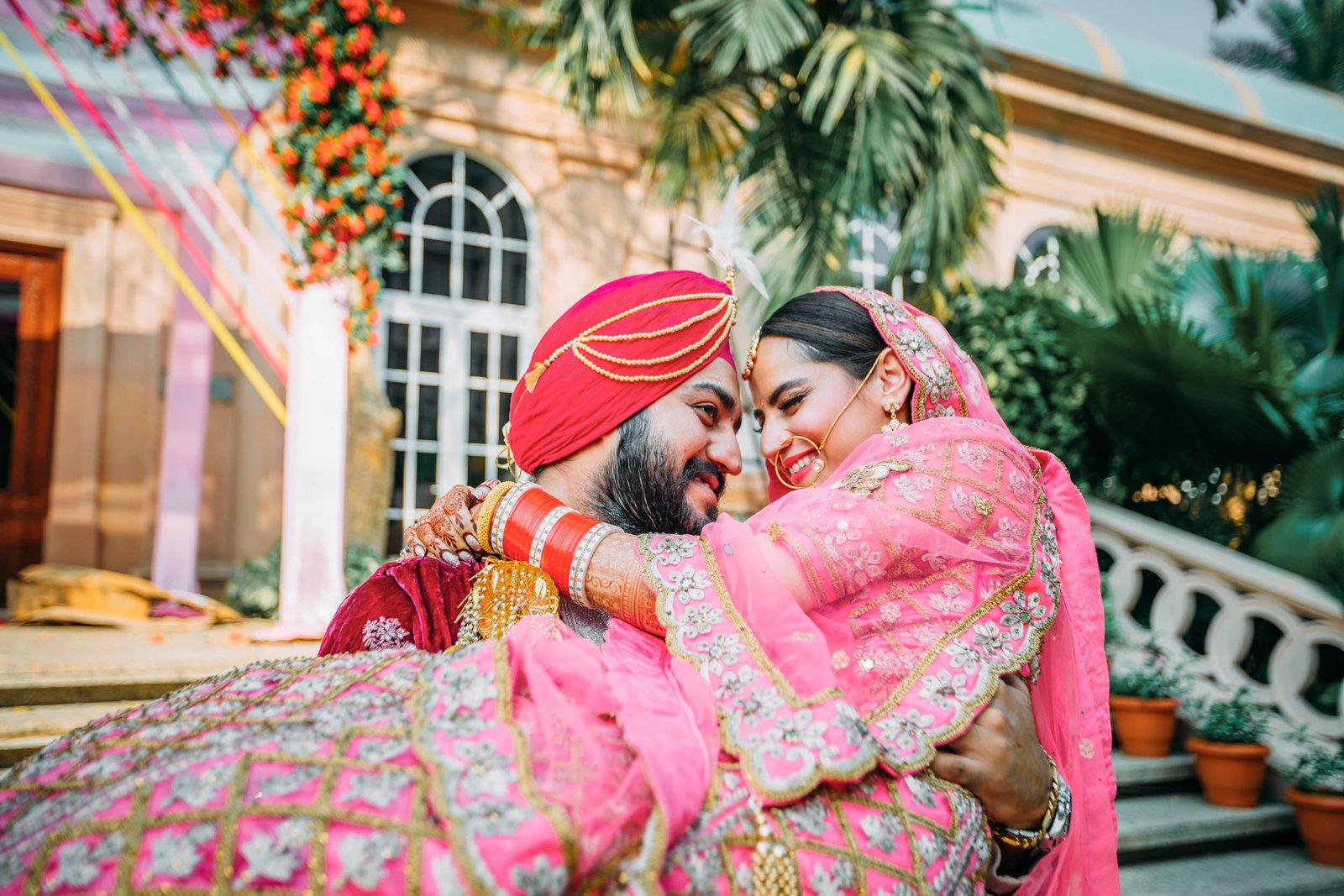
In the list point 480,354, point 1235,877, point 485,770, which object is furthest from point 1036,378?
point 485,770

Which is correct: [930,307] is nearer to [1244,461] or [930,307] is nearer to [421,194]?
[1244,461]

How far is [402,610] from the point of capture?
2.12 metres

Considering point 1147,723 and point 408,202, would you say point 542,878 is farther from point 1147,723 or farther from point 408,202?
point 408,202

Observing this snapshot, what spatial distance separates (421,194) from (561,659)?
8513 millimetres

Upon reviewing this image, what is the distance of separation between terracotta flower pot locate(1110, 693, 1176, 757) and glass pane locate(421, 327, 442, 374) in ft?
21.9

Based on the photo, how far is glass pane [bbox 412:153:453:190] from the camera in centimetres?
927

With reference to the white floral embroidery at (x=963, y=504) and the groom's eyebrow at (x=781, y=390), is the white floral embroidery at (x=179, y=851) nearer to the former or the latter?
the white floral embroidery at (x=963, y=504)

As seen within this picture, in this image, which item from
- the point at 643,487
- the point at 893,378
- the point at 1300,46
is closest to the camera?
the point at 643,487

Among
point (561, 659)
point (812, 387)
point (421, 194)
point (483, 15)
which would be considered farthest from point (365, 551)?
point (561, 659)

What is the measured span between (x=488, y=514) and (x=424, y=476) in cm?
751

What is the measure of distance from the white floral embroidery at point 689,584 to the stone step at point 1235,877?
4.01 m

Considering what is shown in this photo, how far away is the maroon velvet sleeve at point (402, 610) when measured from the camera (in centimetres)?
206

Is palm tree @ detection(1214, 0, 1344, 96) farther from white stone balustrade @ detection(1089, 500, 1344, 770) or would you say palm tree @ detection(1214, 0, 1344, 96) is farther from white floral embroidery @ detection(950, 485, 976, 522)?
white floral embroidery @ detection(950, 485, 976, 522)

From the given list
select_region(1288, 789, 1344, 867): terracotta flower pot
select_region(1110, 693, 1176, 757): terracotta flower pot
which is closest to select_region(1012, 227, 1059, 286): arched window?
select_region(1110, 693, 1176, 757): terracotta flower pot
